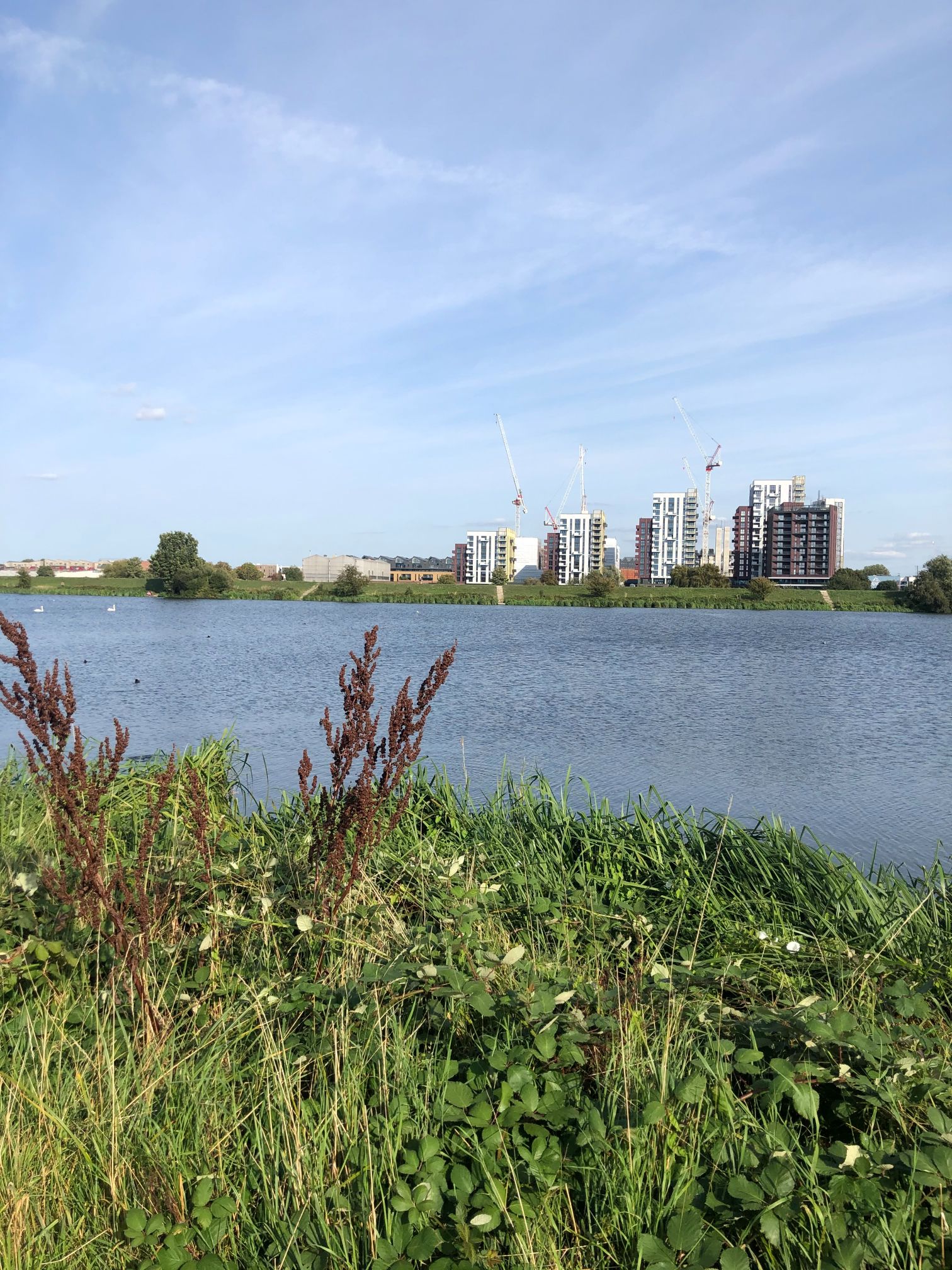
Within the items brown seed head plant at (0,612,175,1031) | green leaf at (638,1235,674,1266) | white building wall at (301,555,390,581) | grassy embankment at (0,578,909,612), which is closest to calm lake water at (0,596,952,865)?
brown seed head plant at (0,612,175,1031)

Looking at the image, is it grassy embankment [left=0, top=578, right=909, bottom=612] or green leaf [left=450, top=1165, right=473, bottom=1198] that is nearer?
green leaf [left=450, top=1165, right=473, bottom=1198]

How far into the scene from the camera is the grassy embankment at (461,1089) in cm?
219

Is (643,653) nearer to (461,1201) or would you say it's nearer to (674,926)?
(674,926)

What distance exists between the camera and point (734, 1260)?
201cm

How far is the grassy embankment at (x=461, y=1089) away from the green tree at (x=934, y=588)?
94.3 m

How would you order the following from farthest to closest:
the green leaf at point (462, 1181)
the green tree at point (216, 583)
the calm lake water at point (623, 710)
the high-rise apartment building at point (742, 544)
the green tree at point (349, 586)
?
the high-rise apartment building at point (742, 544)
the green tree at point (349, 586)
the green tree at point (216, 583)
the calm lake water at point (623, 710)
the green leaf at point (462, 1181)

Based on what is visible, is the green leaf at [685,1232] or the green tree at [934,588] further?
the green tree at [934,588]

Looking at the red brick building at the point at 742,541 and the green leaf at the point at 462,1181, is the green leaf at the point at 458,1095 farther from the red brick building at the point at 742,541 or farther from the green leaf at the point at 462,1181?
the red brick building at the point at 742,541

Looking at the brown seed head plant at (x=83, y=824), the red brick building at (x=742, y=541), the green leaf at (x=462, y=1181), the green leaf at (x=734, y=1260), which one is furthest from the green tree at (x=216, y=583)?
the red brick building at (x=742, y=541)

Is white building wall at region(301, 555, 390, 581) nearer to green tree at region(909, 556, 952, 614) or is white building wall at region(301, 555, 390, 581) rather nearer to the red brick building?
the red brick building

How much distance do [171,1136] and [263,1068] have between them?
411 mm

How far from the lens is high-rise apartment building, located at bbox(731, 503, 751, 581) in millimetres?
182750

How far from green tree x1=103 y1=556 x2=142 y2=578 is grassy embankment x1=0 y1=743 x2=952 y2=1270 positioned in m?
146

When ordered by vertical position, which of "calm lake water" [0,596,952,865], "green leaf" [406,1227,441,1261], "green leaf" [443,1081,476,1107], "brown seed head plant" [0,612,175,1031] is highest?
"brown seed head plant" [0,612,175,1031]
